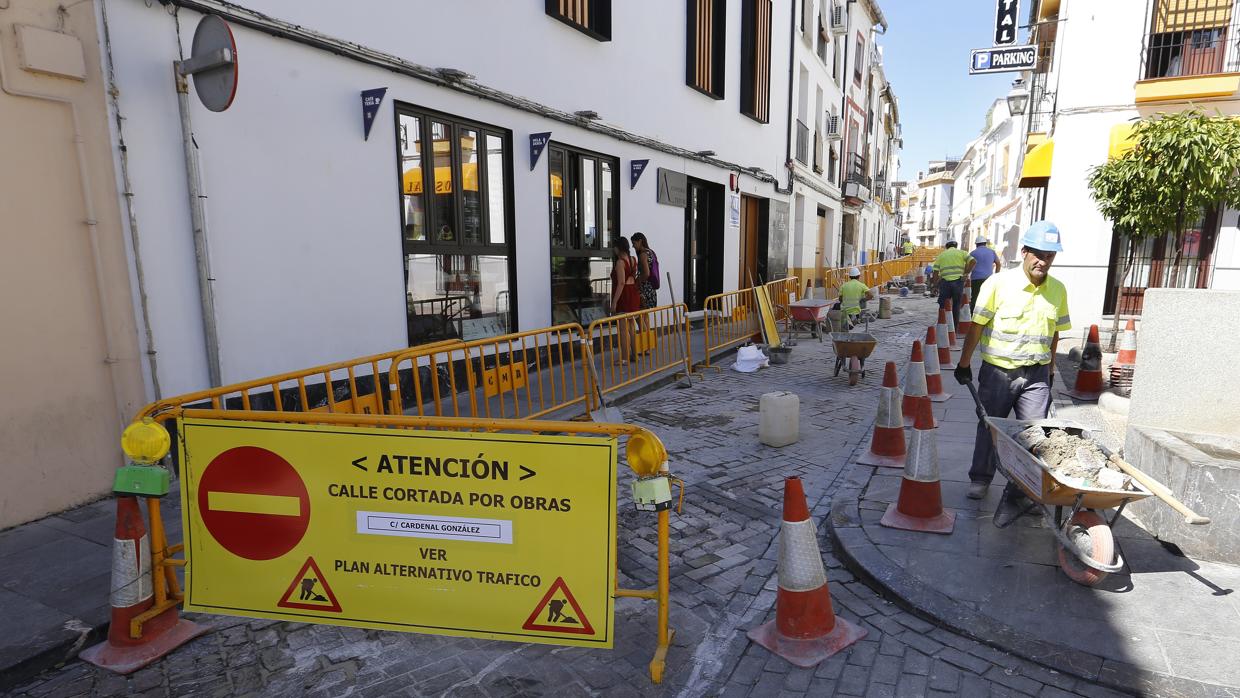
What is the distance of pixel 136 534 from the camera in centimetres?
303

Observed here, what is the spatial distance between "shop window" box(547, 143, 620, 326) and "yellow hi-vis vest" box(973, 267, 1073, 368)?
5.98 metres

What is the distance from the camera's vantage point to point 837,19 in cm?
2262

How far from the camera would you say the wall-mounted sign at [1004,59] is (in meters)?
12.3

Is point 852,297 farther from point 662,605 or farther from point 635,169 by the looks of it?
point 662,605

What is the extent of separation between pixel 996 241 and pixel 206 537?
1579 inches

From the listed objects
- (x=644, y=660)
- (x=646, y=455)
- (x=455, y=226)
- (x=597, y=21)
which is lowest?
(x=644, y=660)

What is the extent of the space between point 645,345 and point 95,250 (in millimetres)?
6037

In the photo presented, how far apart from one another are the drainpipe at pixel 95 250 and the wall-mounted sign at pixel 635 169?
25.4 feet

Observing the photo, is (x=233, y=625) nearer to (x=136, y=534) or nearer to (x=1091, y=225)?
(x=136, y=534)

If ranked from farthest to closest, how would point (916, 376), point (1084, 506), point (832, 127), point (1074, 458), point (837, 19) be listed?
point (832, 127) < point (837, 19) < point (916, 376) < point (1074, 458) < point (1084, 506)

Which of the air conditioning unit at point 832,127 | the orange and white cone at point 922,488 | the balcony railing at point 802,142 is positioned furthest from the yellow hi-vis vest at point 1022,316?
the air conditioning unit at point 832,127

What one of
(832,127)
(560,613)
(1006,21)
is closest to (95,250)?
(560,613)

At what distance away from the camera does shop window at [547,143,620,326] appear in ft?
30.3

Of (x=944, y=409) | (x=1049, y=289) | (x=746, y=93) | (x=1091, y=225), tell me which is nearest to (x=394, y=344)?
(x=1049, y=289)
